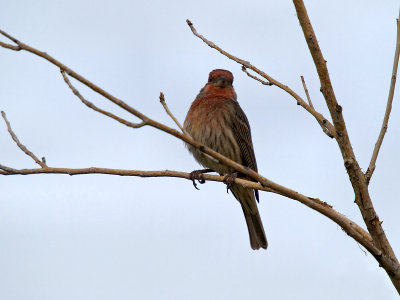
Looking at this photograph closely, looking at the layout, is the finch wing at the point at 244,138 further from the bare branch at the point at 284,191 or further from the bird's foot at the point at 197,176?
the bare branch at the point at 284,191

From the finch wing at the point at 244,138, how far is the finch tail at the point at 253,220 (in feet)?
0.56

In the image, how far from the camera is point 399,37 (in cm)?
463

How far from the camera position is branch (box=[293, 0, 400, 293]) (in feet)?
12.9

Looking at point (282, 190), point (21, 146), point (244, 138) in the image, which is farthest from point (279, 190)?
point (244, 138)

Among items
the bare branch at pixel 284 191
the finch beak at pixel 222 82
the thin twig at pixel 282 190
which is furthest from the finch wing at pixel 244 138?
the thin twig at pixel 282 190

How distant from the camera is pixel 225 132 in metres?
8.34

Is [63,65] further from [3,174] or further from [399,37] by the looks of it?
[399,37]

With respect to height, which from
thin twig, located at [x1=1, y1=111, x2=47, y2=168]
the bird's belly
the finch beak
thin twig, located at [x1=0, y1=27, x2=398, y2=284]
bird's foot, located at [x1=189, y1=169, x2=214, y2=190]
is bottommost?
thin twig, located at [x1=0, y1=27, x2=398, y2=284]

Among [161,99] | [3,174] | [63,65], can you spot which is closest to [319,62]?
[161,99]

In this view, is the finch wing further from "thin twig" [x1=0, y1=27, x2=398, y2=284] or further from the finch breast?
"thin twig" [x1=0, y1=27, x2=398, y2=284]

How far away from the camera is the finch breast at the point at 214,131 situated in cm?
823

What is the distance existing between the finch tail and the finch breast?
0.64 m

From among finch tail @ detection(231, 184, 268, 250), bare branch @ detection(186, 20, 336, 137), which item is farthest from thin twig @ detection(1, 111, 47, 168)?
finch tail @ detection(231, 184, 268, 250)

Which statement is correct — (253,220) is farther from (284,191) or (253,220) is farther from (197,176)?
(284,191)
